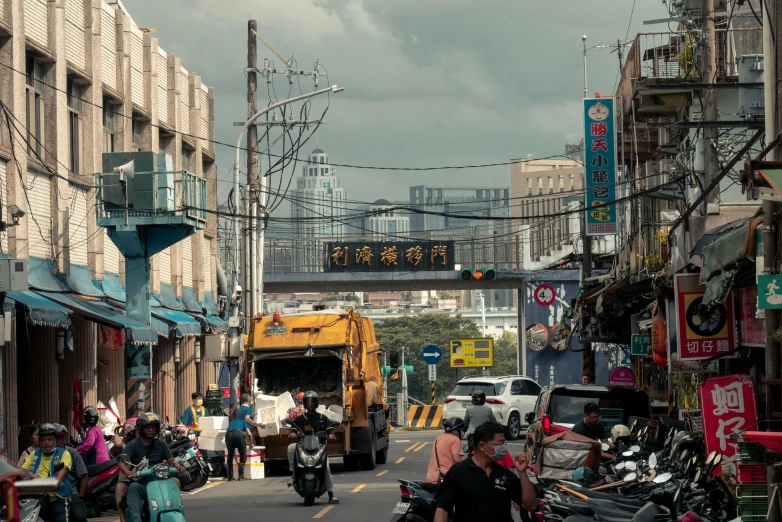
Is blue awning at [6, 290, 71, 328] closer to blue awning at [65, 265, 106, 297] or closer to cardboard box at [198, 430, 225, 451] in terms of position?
blue awning at [65, 265, 106, 297]

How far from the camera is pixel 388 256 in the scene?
54.9 m

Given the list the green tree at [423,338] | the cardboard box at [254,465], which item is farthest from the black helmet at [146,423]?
the green tree at [423,338]

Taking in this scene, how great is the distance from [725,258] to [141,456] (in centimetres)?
675

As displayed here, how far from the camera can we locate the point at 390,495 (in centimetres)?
2155

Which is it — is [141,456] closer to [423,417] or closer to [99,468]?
[99,468]

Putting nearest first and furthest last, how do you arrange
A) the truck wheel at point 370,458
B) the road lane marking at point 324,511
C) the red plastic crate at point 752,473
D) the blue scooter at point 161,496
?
the red plastic crate at point 752,473, the blue scooter at point 161,496, the road lane marking at point 324,511, the truck wheel at point 370,458

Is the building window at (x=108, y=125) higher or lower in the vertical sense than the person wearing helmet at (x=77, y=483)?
higher

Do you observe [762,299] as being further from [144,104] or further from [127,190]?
[144,104]

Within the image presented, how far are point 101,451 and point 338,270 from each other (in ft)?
120

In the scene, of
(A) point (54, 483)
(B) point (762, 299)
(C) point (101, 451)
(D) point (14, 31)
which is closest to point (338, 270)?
(D) point (14, 31)

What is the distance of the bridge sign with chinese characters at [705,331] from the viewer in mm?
17547

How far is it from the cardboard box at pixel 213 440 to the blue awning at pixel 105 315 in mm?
2431

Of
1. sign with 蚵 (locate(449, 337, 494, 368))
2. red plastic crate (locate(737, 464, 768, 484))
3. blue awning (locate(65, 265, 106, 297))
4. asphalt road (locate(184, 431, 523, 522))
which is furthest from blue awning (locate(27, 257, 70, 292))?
sign with 蚵 (locate(449, 337, 494, 368))

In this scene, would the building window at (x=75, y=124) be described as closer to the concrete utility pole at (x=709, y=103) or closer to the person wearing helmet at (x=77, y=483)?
the concrete utility pole at (x=709, y=103)
